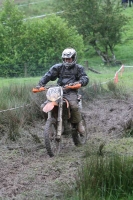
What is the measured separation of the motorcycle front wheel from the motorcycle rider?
0.48 m

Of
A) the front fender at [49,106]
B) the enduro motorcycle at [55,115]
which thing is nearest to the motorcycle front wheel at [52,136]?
the enduro motorcycle at [55,115]

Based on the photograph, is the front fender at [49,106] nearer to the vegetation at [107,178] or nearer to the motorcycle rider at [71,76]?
the motorcycle rider at [71,76]

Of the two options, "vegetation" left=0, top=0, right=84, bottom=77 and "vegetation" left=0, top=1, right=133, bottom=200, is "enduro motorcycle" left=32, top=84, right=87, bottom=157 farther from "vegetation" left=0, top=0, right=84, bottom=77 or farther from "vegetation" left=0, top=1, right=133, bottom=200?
"vegetation" left=0, top=0, right=84, bottom=77

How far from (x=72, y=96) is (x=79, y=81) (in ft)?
0.88

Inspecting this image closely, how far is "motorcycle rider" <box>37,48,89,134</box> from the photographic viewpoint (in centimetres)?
857

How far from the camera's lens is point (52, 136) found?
823 centimetres

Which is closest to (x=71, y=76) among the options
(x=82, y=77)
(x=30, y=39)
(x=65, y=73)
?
(x=65, y=73)

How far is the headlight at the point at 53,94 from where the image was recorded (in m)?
8.14

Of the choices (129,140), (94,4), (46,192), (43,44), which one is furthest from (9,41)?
(46,192)

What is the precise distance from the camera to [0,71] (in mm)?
21719

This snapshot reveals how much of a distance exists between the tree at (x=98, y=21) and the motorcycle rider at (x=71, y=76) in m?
26.0

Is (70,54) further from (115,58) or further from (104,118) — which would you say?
(115,58)

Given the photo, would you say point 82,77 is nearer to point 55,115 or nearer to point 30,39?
point 55,115

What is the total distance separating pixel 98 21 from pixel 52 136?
27849 millimetres
